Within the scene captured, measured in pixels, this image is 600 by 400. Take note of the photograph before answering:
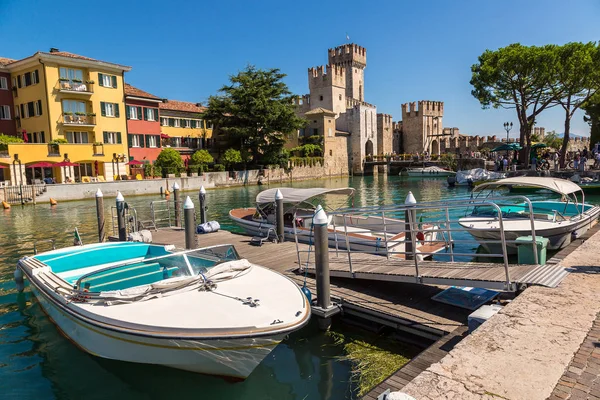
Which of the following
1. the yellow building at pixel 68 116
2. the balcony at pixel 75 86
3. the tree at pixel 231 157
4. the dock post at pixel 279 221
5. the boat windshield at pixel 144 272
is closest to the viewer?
the boat windshield at pixel 144 272

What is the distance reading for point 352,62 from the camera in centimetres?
7462

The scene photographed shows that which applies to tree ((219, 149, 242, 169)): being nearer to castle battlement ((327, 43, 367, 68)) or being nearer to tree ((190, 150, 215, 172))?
tree ((190, 150, 215, 172))

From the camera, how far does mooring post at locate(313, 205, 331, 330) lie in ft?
24.0

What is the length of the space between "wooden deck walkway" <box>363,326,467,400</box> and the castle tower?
73.4 m

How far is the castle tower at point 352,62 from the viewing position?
2948 inches

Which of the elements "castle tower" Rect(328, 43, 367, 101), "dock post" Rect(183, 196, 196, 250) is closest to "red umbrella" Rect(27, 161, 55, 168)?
"dock post" Rect(183, 196, 196, 250)

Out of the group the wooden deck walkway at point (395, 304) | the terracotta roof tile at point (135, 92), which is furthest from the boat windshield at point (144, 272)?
the terracotta roof tile at point (135, 92)

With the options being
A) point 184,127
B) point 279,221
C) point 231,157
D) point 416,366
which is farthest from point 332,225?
point 184,127

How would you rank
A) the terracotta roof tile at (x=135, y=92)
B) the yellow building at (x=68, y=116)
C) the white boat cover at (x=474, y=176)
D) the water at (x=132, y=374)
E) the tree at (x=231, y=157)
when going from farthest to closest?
1. the tree at (x=231, y=157)
2. the terracotta roof tile at (x=135, y=92)
3. the white boat cover at (x=474, y=176)
4. the yellow building at (x=68, y=116)
5. the water at (x=132, y=374)

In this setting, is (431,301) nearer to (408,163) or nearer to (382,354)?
(382,354)

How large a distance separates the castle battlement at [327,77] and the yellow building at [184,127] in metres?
24.8

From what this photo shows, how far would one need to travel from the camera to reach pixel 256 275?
736 cm

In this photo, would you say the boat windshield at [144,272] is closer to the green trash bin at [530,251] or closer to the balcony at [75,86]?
the green trash bin at [530,251]

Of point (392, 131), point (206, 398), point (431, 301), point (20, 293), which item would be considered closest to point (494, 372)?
point (431, 301)
